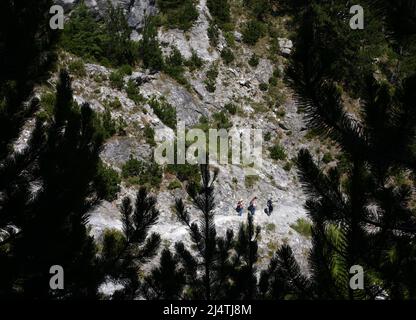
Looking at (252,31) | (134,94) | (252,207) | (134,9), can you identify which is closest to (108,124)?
(134,94)

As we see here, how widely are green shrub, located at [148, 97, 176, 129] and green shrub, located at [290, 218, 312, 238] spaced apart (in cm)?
776

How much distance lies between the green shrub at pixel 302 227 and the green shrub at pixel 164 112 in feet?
25.5

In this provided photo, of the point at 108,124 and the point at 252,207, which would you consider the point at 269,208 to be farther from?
the point at 108,124

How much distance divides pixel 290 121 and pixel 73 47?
12.7m

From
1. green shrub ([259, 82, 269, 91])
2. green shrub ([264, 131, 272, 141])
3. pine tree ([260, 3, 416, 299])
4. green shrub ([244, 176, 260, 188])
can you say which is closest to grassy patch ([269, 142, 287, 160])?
green shrub ([264, 131, 272, 141])

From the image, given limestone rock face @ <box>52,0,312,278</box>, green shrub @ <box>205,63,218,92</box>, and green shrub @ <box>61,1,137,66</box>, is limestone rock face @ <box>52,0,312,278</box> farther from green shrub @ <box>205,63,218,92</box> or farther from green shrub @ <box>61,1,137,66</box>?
green shrub @ <box>61,1,137,66</box>

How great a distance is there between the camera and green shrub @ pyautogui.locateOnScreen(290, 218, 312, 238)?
49.7 ft

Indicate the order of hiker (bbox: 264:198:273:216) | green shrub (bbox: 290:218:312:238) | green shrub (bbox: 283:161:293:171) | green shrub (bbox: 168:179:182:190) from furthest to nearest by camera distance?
green shrub (bbox: 283:161:293:171)
hiker (bbox: 264:198:273:216)
green shrub (bbox: 168:179:182:190)
green shrub (bbox: 290:218:312:238)

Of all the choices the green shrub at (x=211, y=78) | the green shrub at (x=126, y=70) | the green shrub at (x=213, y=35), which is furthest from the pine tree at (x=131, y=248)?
the green shrub at (x=213, y=35)

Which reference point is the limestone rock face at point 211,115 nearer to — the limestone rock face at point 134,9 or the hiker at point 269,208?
the limestone rock face at point 134,9

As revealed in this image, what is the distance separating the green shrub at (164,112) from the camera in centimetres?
1941

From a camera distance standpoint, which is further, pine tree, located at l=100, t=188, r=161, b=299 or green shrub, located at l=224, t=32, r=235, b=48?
green shrub, located at l=224, t=32, r=235, b=48

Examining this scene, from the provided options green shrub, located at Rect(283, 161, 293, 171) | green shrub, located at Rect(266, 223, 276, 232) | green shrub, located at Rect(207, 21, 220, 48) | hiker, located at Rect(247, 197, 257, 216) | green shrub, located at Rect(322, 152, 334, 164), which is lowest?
green shrub, located at Rect(266, 223, 276, 232)

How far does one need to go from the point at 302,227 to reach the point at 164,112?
8.76 metres
